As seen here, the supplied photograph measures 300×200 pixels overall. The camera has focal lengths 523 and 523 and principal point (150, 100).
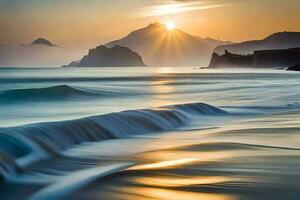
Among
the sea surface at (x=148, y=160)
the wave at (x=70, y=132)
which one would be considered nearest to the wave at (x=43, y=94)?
the wave at (x=70, y=132)

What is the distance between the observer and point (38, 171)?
28.6 feet

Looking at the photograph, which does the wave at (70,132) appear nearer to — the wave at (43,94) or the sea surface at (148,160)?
the sea surface at (148,160)

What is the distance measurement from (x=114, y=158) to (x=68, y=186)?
260 cm

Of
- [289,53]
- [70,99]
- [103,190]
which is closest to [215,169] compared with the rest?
[103,190]

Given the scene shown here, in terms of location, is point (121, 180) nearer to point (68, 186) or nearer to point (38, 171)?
point (68, 186)


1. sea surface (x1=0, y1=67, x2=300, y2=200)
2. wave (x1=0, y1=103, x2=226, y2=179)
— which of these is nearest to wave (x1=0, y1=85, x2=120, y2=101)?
wave (x1=0, y1=103, x2=226, y2=179)

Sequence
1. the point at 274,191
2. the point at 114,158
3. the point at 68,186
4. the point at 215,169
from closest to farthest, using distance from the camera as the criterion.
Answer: the point at 274,191 → the point at 68,186 → the point at 215,169 → the point at 114,158

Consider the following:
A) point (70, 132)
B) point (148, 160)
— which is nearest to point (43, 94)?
point (70, 132)

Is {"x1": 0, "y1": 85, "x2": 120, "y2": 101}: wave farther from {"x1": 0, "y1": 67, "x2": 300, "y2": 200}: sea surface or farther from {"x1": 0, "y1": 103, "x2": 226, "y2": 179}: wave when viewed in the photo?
{"x1": 0, "y1": 67, "x2": 300, "y2": 200}: sea surface

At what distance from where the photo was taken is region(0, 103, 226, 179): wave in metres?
9.59

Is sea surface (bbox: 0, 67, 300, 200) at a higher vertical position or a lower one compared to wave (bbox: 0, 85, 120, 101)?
Answer: lower

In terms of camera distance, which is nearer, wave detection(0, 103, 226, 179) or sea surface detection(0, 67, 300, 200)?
sea surface detection(0, 67, 300, 200)

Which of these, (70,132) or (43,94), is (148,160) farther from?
(43,94)

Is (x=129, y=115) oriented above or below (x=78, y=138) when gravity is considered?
above
